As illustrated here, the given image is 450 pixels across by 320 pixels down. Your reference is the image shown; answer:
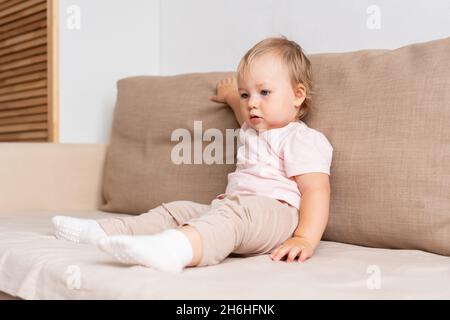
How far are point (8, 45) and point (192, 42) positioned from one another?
87cm

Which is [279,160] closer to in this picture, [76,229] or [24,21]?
[76,229]

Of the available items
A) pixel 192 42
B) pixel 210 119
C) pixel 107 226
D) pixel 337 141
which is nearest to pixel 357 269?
pixel 337 141

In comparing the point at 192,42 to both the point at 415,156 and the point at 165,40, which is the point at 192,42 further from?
the point at 415,156

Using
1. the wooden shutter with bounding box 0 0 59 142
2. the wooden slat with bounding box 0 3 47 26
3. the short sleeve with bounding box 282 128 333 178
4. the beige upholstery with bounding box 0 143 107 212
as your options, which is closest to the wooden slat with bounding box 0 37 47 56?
the wooden shutter with bounding box 0 0 59 142

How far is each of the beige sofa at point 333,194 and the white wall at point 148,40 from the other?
1.17 feet

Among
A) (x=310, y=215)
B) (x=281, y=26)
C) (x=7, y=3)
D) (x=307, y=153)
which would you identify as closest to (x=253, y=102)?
(x=307, y=153)

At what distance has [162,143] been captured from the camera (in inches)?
68.9

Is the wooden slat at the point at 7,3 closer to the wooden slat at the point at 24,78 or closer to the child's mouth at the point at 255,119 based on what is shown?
the wooden slat at the point at 24,78

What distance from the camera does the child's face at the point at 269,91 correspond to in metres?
1.36

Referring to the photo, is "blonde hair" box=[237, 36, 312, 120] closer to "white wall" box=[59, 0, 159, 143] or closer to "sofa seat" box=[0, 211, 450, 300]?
"sofa seat" box=[0, 211, 450, 300]

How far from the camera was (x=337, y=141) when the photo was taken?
1311 millimetres

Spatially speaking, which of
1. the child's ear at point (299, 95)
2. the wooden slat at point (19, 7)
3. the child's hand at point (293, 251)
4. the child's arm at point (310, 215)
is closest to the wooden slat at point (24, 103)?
the wooden slat at point (19, 7)

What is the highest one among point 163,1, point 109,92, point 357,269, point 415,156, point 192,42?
point 163,1

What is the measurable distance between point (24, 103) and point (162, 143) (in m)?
1.03
